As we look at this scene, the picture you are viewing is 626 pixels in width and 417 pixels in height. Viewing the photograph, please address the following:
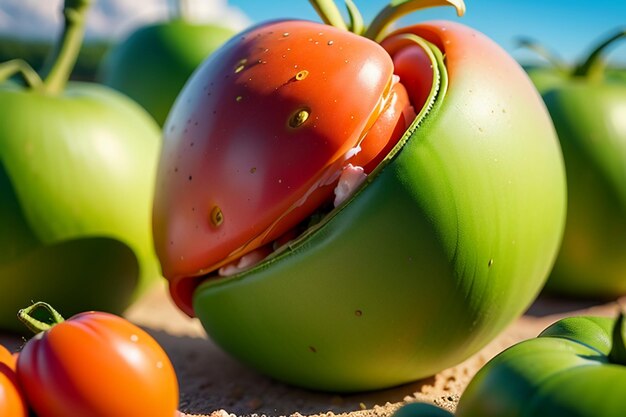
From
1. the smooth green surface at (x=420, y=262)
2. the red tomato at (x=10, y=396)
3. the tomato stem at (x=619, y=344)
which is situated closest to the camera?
the tomato stem at (x=619, y=344)

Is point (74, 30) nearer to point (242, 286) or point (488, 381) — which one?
point (242, 286)

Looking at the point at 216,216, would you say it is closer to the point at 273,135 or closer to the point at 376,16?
the point at 273,135

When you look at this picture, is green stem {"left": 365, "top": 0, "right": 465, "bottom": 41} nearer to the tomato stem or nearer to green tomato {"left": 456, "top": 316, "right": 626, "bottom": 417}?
green tomato {"left": 456, "top": 316, "right": 626, "bottom": 417}

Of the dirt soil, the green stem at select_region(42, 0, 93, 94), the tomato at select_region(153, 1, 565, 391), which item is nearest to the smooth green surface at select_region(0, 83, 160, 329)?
the green stem at select_region(42, 0, 93, 94)

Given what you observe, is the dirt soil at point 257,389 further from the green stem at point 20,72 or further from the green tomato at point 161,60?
the green tomato at point 161,60

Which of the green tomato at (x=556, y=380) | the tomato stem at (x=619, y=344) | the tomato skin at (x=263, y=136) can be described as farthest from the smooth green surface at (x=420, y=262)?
the tomato stem at (x=619, y=344)

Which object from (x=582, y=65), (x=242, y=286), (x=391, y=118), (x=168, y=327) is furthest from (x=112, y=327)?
(x=582, y=65)
